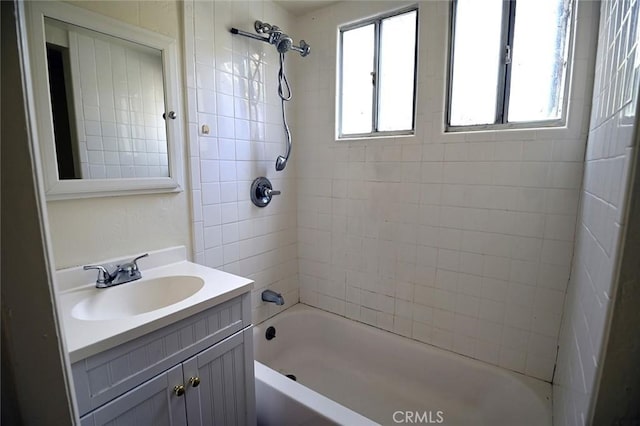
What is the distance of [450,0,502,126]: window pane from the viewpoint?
149cm

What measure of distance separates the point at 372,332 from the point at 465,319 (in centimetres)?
56

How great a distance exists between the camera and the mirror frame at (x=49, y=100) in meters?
0.99

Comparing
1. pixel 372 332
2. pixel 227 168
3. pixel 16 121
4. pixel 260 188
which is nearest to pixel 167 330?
pixel 16 121

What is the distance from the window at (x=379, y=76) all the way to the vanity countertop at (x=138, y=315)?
125cm

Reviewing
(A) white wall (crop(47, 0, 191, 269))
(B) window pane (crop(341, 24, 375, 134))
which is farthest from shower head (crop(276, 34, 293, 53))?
(A) white wall (crop(47, 0, 191, 269))

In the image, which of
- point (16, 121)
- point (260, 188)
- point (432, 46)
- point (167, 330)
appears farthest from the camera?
point (260, 188)

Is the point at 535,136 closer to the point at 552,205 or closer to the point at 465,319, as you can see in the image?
the point at 552,205

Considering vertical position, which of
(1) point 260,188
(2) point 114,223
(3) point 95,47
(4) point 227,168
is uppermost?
(3) point 95,47

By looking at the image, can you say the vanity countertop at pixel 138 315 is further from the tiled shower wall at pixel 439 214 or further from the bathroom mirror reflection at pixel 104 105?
the tiled shower wall at pixel 439 214

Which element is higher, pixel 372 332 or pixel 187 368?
pixel 187 368

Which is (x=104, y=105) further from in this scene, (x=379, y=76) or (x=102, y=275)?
(x=379, y=76)

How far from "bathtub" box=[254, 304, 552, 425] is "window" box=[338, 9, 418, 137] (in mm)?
1295

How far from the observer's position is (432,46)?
1573 millimetres

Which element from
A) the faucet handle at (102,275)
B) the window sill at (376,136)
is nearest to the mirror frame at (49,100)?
the faucet handle at (102,275)
